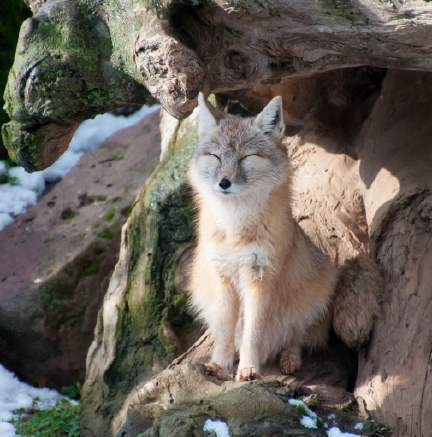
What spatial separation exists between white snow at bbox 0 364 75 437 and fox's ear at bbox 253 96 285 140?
337 cm

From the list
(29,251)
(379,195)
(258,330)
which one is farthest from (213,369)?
(29,251)

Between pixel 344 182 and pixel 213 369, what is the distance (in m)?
2.12

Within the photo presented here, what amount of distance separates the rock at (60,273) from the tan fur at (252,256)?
2.32 metres

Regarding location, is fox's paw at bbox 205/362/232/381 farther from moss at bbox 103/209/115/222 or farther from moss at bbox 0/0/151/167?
moss at bbox 103/209/115/222

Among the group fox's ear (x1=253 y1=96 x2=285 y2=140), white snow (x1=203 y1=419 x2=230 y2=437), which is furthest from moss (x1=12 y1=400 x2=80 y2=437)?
fox's ear (x1=253 y1=96 x2=285 y2=140)

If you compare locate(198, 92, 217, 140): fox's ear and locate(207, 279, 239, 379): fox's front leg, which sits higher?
locate(198, 92, 217, 140): fox's ear

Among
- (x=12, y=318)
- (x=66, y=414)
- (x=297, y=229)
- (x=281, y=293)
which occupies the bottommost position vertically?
(x=66, y=414)

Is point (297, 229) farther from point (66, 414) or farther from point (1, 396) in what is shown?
point (1, 396)

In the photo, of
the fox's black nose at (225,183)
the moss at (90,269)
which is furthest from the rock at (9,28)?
the fox's black nose at (225,183)

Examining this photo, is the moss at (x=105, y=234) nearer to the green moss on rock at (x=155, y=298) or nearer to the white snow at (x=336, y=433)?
the green moss on rock at (x=155, y=298)

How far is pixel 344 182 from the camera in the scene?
6695 mm

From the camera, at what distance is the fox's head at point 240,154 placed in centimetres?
538

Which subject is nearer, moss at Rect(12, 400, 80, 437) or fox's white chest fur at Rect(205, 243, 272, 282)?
fox's white chest fur at Rect(205, 243, 272, 282)

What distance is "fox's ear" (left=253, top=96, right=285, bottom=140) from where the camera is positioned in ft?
Answer: 18.1
